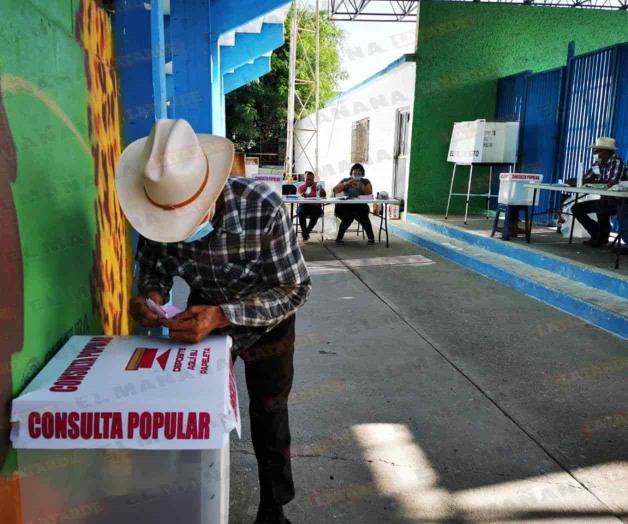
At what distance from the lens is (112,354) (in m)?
1.64

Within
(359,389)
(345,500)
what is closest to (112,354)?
(345,500)

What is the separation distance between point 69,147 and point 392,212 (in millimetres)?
10675

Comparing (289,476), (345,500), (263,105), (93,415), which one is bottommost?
(345,500)

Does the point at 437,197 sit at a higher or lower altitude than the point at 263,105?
lower

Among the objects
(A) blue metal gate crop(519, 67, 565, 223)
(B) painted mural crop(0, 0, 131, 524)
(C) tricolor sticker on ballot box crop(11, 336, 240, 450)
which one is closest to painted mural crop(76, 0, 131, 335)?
(B) painted mural crop(0, 0, 131, 524)

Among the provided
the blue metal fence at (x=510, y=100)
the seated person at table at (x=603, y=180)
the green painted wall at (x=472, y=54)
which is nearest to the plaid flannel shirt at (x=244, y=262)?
the seated person at table at (x=603, y=180)

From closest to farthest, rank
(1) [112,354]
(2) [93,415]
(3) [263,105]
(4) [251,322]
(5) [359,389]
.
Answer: (2) [93,415]
(1) [112,354]
(4) [251,322]
(5) [359,389]
(3) [263,105]

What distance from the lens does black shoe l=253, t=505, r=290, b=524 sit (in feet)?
7.07

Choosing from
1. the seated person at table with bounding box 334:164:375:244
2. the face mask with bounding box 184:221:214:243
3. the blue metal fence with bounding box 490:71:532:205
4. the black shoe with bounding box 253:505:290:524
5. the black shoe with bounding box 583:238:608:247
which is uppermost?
the blue metal fence with bounding box 490:71:532:205

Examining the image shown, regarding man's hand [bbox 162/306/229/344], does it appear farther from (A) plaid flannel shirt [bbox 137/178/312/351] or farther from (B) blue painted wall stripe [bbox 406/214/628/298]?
(B) blue painted wall stripe [bbox 406/214/628/298]

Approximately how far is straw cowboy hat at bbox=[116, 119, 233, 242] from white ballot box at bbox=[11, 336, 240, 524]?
423mm

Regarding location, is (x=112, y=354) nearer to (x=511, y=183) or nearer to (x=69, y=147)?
(x=69, y=147)

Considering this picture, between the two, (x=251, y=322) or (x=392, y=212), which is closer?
(x=251, y=322)

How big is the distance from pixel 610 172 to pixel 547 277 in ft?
5.91
